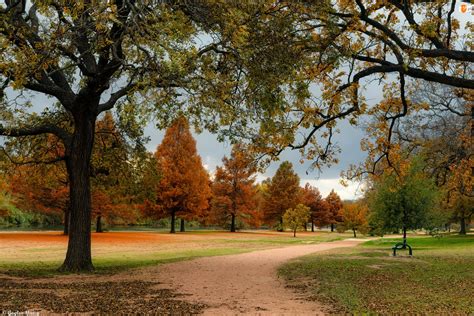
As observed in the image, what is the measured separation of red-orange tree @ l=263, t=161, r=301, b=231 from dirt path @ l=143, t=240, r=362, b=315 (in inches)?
1957

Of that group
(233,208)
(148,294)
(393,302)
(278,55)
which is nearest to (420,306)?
(393,302)

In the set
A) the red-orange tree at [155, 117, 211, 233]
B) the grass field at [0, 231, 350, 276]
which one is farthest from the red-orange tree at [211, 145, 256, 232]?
the grass field at [0, 231, 350, 276]

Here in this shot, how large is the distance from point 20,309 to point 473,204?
42.9 m

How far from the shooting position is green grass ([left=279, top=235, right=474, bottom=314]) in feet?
30.1

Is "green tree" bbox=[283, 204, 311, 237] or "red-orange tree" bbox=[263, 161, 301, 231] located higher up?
"red-orange tree" bbox=[263, 161, 301, 231]

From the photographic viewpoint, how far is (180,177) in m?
52.6

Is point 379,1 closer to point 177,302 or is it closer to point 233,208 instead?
point 177,302

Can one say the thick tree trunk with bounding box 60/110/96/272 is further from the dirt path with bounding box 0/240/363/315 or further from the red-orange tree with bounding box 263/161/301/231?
the red-orange tree with bounding box 263/161/301/231

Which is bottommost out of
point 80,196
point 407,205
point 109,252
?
point 109,252

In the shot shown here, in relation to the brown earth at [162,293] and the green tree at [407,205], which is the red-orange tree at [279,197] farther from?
the brown earth at [162,293]

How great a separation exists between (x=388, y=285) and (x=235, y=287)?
4.22 m

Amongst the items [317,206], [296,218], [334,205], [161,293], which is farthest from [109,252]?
[334,205]

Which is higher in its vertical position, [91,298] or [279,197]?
[279,197]

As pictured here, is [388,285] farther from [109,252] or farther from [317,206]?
[317,206]
